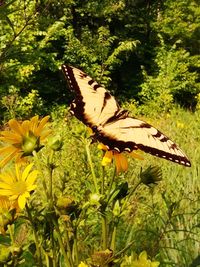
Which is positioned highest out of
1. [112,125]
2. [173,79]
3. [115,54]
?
[112,125]

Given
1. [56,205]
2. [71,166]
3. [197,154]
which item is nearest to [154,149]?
[56,205]

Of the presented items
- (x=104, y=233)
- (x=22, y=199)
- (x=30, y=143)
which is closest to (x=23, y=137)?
(x=30, y=143)

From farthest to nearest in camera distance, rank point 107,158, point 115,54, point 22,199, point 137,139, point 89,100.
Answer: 1. point 115,54
2. point 89,100
3. point 137,139
4. point 107,158
5. point 22,199

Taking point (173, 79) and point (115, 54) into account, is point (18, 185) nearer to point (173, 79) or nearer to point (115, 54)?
point (115, 54)

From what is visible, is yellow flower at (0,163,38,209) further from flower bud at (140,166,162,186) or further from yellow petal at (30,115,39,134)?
flower bud at (140,166,162,186)

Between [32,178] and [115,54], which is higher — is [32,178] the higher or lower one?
the higher one

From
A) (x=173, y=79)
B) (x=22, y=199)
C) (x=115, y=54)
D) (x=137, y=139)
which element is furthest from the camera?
(x=173, y=79)

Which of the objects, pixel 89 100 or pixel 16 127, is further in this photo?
pixel 89 100

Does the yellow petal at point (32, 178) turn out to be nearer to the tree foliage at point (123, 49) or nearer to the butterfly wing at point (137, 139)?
the butterfly wing at point (137, 139)
